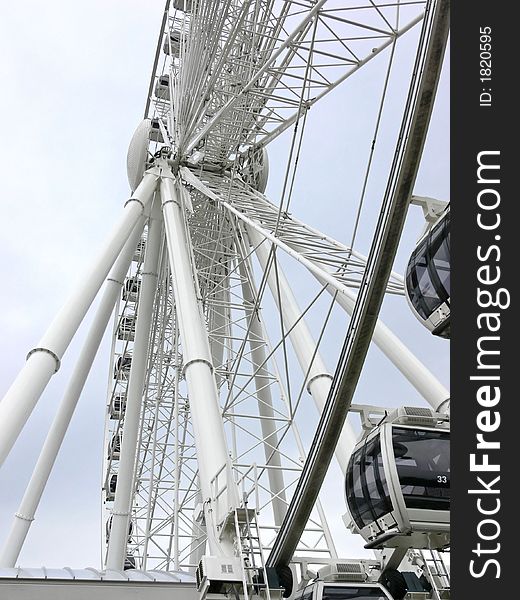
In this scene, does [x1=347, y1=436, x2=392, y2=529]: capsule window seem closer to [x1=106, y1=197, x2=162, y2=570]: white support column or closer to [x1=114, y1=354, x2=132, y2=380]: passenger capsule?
[x1=106, y1=197, x2=162, y2=570]: white support column

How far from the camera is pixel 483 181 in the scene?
197 inches

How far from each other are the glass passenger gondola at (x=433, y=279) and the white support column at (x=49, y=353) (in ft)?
22.4

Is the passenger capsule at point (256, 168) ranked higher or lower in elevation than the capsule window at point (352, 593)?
higher

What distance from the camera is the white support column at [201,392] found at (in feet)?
31.9

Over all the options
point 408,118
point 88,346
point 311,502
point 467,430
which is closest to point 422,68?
point 408,118

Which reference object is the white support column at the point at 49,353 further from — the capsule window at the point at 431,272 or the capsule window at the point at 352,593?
the capsule window at the point at 431,272

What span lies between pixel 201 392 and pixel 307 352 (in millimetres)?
4627

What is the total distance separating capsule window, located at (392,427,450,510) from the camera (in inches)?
296

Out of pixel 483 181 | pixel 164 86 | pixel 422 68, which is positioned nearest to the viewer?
pixel 483 181

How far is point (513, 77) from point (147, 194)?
14.4 m

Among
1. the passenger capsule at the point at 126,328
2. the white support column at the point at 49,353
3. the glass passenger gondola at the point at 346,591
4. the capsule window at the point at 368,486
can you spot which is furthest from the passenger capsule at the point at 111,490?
the capsule window at the point at 368,486

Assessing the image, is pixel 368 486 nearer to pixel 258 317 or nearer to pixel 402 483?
pixel 402 483

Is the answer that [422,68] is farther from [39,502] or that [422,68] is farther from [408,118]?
[39,502]

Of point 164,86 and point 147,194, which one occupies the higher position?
point 164,86
